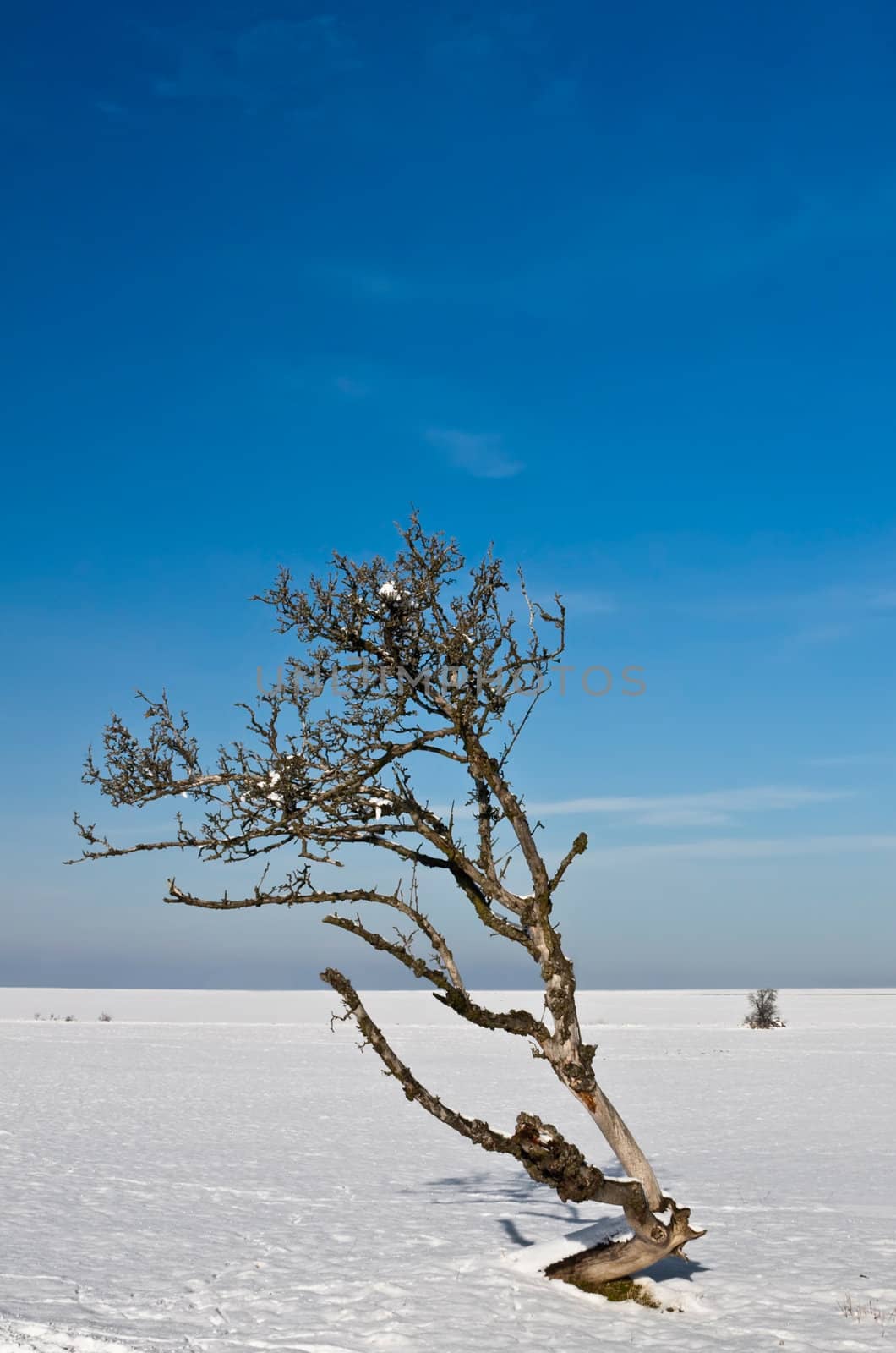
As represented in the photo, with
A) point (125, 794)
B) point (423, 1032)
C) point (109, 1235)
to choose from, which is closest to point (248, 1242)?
point (109, 1235)

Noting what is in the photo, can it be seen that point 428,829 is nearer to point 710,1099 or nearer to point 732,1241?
point 732,1241

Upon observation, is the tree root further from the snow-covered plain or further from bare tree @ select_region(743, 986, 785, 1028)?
bare tree @ select_region(743, 986, 785, 1028)

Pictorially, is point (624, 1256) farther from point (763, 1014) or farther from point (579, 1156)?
point (763, 1014)

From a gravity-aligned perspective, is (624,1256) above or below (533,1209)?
above

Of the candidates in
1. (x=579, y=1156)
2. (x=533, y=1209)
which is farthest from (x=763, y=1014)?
(x=579, y=1156)

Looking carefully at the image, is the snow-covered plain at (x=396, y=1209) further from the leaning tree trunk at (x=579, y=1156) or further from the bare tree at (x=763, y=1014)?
the bare tree at (x=763, y=1014)

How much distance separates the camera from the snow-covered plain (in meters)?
10.3

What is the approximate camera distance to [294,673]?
1002cm

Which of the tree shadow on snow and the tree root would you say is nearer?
the tree root

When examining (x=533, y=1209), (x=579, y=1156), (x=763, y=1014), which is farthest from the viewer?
(x=763, y=1014)

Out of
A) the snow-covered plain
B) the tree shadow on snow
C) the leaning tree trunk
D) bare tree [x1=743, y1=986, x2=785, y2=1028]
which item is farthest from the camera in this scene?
bare tree [x1=743, y1=986, x2=785, y2=1028]

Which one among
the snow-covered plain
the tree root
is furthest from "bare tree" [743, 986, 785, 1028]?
the tree root

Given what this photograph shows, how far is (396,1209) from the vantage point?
15875 mm

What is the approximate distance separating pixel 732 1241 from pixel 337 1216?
4910 mm
